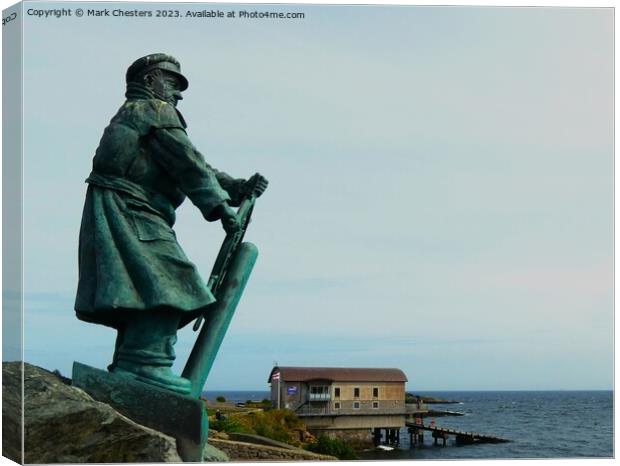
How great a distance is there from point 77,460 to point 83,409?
17.8 inches

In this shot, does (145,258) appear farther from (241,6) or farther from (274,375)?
(274,375)

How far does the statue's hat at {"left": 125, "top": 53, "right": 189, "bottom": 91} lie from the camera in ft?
31.1

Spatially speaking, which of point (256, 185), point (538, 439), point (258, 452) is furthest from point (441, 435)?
point (256, 185)

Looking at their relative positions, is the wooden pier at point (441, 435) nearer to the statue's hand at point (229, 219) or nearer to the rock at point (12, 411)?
the statue's hand at point (229, 219)

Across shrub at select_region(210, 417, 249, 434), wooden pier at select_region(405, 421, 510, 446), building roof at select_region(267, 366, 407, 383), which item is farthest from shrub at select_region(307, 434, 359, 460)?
wooden pier at select_region(405, 421, 510, 446)

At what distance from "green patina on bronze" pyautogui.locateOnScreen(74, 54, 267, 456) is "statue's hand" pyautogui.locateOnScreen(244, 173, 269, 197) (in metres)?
0.40

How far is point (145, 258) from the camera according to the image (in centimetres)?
902

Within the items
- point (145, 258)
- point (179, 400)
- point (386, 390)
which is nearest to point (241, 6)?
point (145, 258)

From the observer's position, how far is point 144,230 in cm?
912

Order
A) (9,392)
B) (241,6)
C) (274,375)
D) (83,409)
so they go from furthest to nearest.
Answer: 1. (274,375)
2. (241,6)
3. (9,392)
4. (83,409)

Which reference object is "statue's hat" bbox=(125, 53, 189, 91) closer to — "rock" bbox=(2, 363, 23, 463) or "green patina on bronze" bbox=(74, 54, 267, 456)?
"green patina on bronze" bbox=(74, 54, 267, 456)

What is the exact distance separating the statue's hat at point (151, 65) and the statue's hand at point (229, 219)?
112 cm

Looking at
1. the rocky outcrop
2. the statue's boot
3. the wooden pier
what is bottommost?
the wooden pier

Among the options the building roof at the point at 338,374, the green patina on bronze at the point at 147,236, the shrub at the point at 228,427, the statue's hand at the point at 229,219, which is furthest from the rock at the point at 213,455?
the building roof at the point at 338,374
